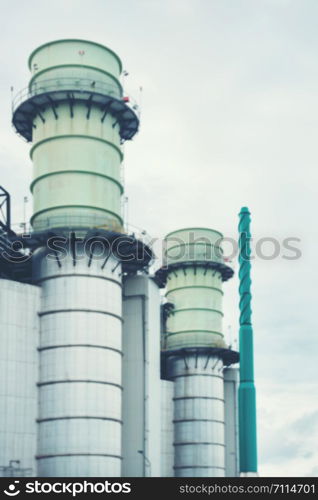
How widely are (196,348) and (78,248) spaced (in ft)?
82.5

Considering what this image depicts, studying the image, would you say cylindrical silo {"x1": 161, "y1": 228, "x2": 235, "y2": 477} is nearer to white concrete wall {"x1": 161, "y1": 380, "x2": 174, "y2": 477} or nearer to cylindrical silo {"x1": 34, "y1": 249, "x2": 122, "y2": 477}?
white concrete wall {"x1": 161, "y1": 380, "x2": 174, "y2": 477}

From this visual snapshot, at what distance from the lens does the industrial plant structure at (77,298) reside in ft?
181

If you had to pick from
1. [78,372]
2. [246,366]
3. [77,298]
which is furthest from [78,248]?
[246,366]

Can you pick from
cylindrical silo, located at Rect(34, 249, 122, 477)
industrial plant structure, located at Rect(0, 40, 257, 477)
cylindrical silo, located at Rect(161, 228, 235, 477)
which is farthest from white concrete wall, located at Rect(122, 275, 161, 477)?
cylindrical silo, located at Rect(161, 228, 235, 477)

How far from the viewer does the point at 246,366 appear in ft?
226

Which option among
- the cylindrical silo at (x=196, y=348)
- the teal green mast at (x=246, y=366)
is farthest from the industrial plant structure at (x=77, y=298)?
the cylindrical silo at (x=196, y=348)

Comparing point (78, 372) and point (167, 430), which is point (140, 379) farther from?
point (167, 430)

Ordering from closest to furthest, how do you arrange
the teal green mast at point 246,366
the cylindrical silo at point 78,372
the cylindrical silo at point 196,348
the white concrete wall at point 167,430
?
the cylindrical silo at point 78,372
the teal green mast at point 246,366
the white concrete wall at point 167,430
the cylindrical silo at point 196,348

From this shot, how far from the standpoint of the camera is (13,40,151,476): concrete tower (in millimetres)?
55375

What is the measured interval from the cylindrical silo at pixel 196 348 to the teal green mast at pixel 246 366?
35.0 ft

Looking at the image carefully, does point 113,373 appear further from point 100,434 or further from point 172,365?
point 172,365

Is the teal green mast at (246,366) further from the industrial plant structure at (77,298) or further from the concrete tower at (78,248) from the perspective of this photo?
the concrete tower at (78,248)

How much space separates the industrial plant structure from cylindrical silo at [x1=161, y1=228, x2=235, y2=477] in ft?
39.1
